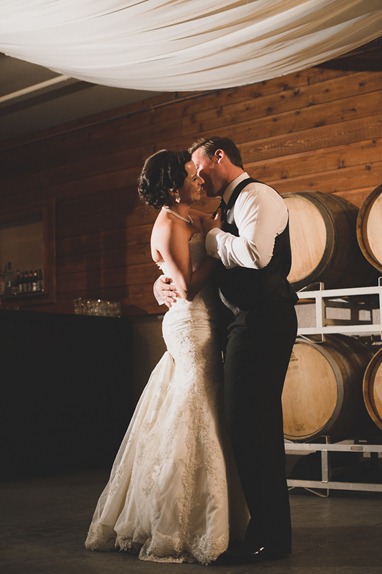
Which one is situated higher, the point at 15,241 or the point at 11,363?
the point at 15,241

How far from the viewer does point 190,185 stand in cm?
327

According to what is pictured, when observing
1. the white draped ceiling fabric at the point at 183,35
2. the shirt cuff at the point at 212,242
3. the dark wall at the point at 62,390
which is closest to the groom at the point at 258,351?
the shirt cuff at the point at 212,242

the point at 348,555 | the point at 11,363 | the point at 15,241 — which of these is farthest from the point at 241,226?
the point at 15,241

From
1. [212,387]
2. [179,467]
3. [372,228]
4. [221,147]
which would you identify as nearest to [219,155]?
[221,147]

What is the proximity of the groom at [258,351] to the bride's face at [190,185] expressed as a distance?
0.74ft

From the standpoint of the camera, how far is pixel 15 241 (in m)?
8.05

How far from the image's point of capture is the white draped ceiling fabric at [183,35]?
382cm

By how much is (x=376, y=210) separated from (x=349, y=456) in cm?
173

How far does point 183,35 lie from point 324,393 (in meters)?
2.11

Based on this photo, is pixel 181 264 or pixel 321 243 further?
pixel 321 243

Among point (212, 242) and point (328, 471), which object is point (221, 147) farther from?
point (328, 471)

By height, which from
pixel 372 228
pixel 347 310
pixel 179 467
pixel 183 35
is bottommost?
pixel 179 467

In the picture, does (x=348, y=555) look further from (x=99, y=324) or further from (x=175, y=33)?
(x=99, y=324)

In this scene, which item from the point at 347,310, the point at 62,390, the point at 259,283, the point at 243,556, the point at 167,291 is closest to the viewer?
the point at 243,556
